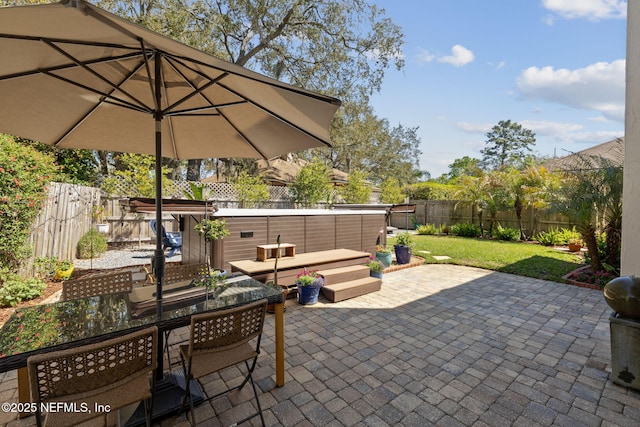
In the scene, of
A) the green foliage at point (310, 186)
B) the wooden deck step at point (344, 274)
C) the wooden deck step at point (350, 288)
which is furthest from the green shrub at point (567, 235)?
the wooden deck step at point (344, 274)

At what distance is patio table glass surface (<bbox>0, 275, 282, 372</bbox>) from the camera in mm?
1699

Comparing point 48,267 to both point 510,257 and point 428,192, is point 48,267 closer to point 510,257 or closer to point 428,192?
point 510,257

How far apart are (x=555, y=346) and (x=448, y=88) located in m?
11.0

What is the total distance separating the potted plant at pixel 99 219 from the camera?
27.4 feet

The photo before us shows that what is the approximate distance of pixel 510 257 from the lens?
934cm

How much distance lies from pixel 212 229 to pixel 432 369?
376cm

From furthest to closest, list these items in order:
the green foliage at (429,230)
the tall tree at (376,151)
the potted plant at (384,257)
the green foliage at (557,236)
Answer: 1. the tall tree at (376,151)
2. the green foliage at (429,230)
3. the green foliage at (557,236)
4. the potted plant at (384,257)

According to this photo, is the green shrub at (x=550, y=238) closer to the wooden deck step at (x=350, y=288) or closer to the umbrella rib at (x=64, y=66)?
the wooden deck step at (x=350, y=288)

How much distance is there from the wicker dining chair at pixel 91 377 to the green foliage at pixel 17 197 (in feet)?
14.1

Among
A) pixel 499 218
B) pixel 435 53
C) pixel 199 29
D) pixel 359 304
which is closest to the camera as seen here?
pixel 359 304

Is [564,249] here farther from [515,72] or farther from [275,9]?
[275,9]

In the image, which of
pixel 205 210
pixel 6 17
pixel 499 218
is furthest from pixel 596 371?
pixel 499 218

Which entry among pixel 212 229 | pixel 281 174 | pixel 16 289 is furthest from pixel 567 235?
pixel 16 289

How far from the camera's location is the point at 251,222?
575 centimetres
